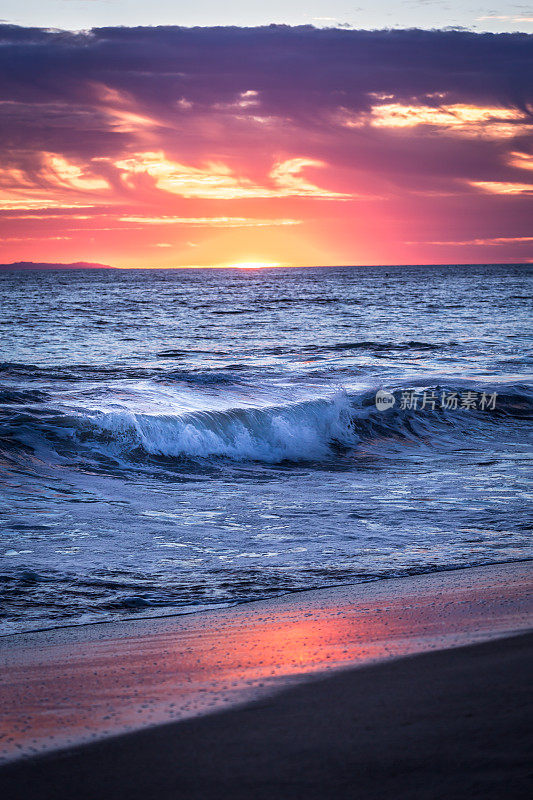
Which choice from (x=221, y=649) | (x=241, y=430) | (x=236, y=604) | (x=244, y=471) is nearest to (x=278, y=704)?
(x=221, y=649)

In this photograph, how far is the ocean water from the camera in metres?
5.21

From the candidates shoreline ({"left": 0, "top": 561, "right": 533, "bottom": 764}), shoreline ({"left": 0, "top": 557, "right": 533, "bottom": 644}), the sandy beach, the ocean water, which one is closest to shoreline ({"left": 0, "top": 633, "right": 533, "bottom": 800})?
the sandy beach

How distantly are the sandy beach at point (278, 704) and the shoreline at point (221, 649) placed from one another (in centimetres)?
1

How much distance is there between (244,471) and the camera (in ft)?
34.0

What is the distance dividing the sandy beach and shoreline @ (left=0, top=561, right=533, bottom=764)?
0.01 metres

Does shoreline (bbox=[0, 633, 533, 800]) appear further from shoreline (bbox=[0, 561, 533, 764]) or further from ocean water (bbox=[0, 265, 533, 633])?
ocean water (bbox=[0, 265, 533, 633])

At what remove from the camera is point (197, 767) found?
6.91ft

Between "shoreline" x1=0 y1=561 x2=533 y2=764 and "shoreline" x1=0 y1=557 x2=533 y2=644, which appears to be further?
"shoreline" x1=0 y1=557 x2=533 y2=644

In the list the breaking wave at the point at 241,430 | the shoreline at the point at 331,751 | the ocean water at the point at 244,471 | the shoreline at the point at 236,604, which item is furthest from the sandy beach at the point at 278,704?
the breaking wave at the point at 241,430

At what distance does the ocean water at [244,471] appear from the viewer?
5.21 meters

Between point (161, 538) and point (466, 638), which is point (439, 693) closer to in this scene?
point (466, 638)

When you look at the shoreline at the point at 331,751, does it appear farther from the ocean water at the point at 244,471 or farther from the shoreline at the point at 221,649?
the ocean water at the point at 244,471

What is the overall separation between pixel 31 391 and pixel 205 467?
548 cm

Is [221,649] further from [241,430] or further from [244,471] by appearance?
[241,430]
